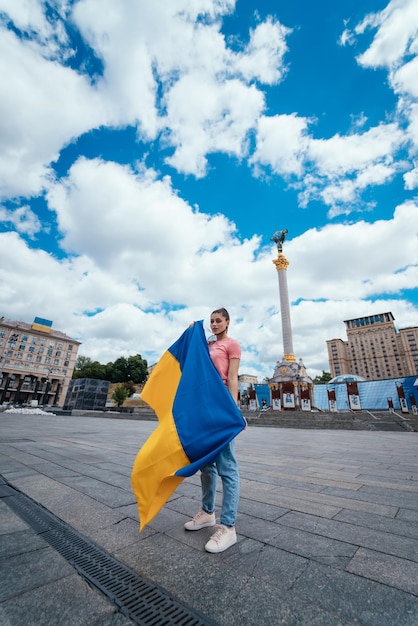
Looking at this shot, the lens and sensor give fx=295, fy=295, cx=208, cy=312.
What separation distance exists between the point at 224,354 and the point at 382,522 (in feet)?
7.21

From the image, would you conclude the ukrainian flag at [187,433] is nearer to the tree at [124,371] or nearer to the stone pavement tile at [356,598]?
the stone pavement tile at [356,598]

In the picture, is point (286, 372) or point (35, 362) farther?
point (35, 362)

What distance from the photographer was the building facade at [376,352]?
115m

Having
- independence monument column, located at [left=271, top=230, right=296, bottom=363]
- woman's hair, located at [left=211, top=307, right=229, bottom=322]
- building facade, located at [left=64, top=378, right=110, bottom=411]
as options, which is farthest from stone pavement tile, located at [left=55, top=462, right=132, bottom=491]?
building facade, located at [left=64, top=378, right=110, bottom=411]

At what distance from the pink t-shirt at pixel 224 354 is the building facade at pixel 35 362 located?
71.1 m

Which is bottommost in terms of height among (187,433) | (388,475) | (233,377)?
(388,475)

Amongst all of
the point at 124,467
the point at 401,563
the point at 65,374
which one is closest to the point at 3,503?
the point at 124,467

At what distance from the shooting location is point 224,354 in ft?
9.10

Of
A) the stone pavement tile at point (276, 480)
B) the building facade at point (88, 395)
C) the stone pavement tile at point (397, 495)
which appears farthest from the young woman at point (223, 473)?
the building facade at point (88, 395)

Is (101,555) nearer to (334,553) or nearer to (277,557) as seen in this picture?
(277,557)

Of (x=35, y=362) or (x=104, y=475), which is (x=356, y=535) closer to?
(x=104, y=475)

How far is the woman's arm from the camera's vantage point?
269 centimetres

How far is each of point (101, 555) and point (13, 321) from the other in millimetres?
85910

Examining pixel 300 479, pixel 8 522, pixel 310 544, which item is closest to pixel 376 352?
pixel 300 479
